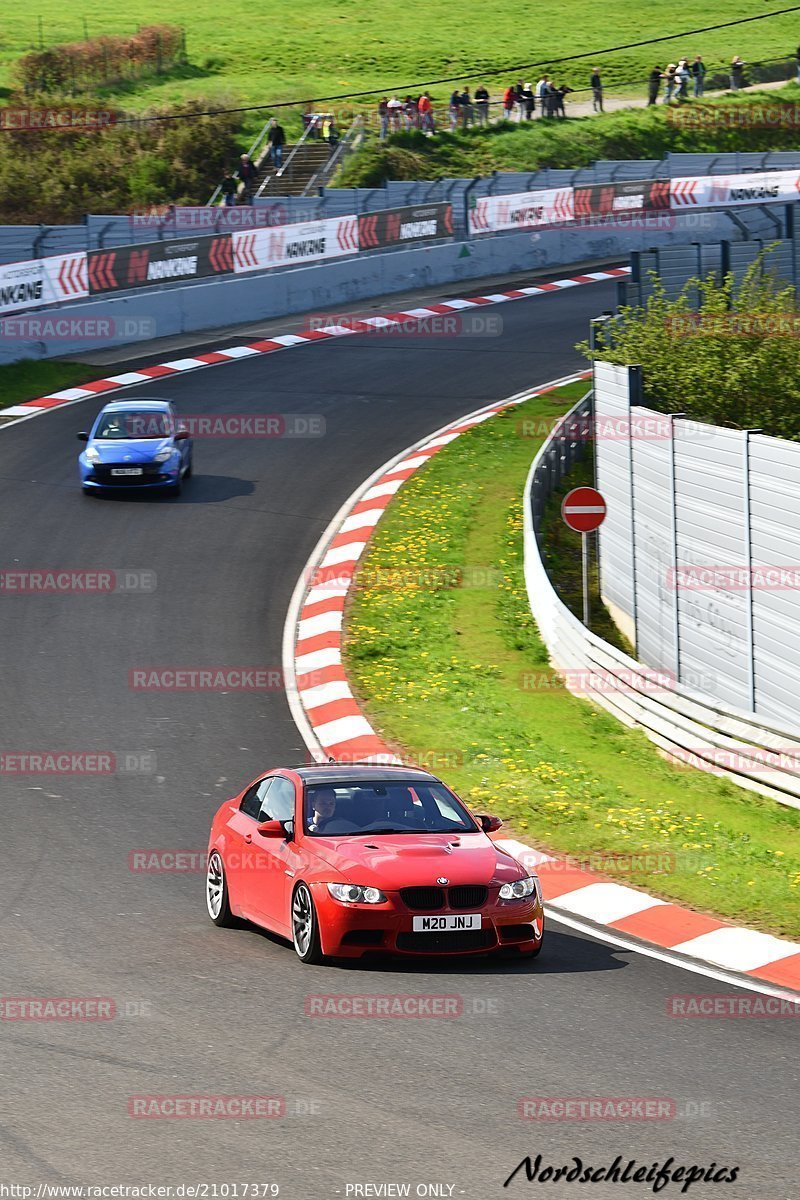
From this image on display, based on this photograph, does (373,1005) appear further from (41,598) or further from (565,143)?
(565,143)

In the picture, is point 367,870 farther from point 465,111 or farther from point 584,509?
point 465,111

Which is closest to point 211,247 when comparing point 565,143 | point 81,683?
point 81,683

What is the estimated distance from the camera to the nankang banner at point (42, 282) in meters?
35.7

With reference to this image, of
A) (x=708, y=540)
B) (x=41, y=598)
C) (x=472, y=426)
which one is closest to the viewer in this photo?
(x=708, y=540)

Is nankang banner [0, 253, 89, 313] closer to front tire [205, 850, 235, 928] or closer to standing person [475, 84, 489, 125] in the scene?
front tire [205, 850, 235, 928]

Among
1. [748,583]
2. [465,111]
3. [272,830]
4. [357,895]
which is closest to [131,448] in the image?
[748,583]

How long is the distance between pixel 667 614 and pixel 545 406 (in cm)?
1345

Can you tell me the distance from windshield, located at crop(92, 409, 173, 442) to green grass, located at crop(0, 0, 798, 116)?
50763mm

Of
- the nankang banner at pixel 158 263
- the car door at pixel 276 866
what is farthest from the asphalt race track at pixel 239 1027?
the nankang banner at pixel 158 263

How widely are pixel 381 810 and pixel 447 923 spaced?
50.6 inches

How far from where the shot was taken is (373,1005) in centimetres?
1009

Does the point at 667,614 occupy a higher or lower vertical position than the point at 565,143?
lower

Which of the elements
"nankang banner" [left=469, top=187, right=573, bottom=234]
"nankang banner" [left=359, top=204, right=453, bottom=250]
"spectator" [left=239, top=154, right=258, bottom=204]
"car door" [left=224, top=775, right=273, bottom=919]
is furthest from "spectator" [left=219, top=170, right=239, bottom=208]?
"car door" [left=224, top=775, right=273, bottom=919]

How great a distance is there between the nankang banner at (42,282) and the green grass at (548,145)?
80.8 ft
